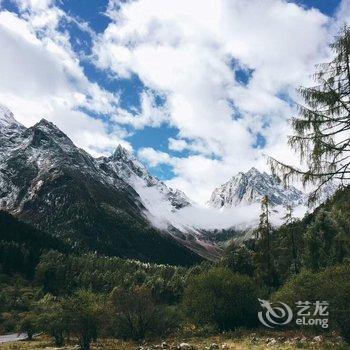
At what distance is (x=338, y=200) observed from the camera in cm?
1831

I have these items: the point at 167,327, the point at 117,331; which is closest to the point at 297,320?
the point at 167,327

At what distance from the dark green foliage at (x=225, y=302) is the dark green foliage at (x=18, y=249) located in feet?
396

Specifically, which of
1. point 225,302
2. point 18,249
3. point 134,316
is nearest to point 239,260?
point 225,302

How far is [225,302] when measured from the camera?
49.4m

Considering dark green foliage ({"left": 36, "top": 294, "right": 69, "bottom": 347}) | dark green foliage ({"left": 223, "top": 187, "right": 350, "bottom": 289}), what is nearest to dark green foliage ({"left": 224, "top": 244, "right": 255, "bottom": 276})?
dark green foliage ({"left": 223, "top": 187, "right": 350, "bottom": 289})

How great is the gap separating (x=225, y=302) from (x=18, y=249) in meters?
137

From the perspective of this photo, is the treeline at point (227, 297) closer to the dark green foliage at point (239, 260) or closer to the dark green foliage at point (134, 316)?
the dark green foliage at point (134, 316)

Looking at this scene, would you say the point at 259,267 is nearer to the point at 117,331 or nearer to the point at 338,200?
the point at 117,331

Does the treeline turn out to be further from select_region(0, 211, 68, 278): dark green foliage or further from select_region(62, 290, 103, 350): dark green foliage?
select_region(0, 211, 68, 278): dark green foliage

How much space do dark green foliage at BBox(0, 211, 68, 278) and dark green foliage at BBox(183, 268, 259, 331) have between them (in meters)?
121

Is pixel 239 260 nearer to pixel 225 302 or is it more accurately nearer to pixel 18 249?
pixel 225 302

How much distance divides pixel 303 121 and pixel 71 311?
36.5 m

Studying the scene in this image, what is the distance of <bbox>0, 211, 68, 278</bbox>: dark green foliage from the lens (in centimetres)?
15812

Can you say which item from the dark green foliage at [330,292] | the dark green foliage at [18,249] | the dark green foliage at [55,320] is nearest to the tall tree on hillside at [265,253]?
the dark green foliage at [330,292]
